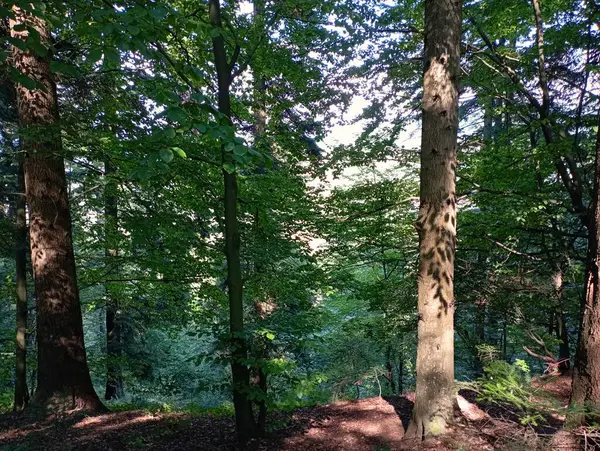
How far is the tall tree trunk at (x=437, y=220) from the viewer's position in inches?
149

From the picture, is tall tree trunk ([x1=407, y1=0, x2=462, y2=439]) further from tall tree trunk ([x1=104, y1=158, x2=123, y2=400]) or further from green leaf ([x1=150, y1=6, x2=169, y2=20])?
tall tree trunk ([x1=104, y1=158, x2=123, y2=400])

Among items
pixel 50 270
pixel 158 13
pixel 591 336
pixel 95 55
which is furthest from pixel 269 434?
pixel 158 13

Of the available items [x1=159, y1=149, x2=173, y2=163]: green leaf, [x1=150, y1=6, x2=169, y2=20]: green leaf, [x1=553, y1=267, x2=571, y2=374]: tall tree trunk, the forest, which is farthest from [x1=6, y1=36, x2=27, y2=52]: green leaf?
[x1=553, y1=267, x2=571, y2=374]: tall tree trunk

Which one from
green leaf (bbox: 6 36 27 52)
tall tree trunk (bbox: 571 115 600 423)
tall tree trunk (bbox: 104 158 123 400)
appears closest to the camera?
green leaf (bbox: 6 36 27 52)

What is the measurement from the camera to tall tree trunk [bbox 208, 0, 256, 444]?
410 cm

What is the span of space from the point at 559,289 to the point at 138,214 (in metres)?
7.42

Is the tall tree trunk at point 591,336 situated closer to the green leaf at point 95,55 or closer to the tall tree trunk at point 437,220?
the tall tree trunk at point 437,220

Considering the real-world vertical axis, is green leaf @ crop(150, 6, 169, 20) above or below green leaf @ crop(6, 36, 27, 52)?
above

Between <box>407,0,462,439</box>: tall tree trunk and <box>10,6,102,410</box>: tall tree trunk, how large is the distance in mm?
4763

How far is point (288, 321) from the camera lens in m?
4.29

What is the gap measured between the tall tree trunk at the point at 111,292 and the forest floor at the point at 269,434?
3.31 m

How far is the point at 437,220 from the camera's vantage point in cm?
390

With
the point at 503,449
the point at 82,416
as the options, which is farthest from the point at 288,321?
the point at 82,416

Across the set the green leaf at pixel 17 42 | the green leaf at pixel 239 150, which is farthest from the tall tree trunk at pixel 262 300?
the green leaf at pixel 17 42
